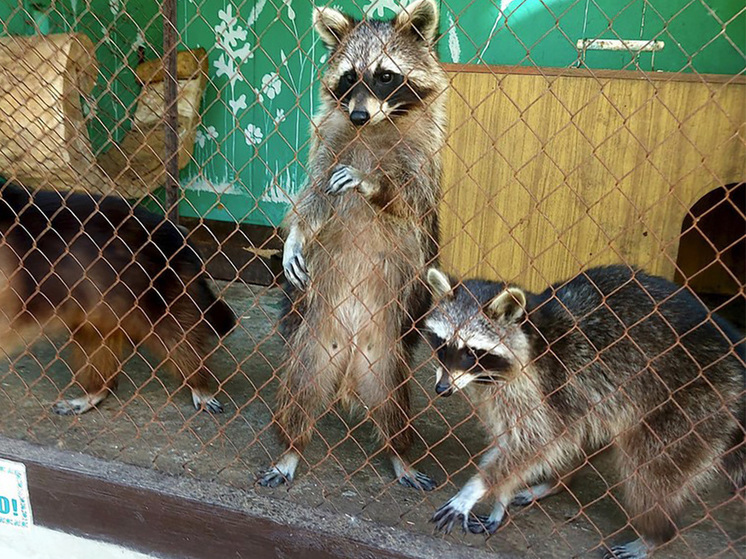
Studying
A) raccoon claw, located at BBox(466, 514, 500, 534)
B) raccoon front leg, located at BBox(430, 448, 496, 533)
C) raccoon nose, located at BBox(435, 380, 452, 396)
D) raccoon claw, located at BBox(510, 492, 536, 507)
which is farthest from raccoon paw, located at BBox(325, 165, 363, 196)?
raccoon claw, located at BBox(510, 492, 536, 507)

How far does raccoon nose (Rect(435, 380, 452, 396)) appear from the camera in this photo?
7.43ft

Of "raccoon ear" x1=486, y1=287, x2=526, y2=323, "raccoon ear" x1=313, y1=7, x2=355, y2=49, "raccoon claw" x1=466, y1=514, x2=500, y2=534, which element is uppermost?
"raccoon ear" x1=313, y1=7, x2=355, y2=49

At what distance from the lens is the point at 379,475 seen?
2645 millimetres

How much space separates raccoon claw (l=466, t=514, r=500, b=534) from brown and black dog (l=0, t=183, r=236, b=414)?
4.11ft

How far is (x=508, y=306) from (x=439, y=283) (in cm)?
26

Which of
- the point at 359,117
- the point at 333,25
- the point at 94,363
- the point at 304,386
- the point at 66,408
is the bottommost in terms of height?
the point at 66,408

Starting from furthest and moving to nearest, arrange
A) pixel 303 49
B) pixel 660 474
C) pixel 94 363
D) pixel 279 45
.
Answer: pixel 279 45, pixel 303 49, pixel 94 363, pixel 660 474

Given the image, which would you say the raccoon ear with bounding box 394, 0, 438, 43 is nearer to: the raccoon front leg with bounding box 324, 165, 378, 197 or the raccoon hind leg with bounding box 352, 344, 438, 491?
the raccoon front leg with bounding box 324, 165, 378, 197

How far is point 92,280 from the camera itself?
2867 mm

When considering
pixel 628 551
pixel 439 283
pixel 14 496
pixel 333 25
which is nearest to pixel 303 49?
pixel 333 25

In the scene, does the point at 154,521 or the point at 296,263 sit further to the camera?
the point at 296,263

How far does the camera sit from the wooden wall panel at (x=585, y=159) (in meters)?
3.56

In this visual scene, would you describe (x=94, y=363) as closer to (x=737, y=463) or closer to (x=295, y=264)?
(x=295, y=264)

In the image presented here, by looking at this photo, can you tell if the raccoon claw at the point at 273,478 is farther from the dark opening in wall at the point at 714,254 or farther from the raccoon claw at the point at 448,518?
the dark opening in wall at the point at 714,254
